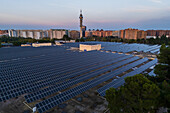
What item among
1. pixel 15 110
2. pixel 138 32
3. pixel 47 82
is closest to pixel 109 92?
pixel 47 82

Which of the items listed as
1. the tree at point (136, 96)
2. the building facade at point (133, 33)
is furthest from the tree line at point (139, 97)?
the building facade at point (133, 33)

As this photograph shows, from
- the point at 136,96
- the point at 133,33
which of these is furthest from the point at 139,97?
the point at 133,33

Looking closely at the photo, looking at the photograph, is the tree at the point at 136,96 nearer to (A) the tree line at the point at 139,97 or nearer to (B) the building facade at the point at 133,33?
(A) the tree line at the point at 139,97

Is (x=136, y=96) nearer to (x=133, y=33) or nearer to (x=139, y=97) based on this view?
(x=139, y=97)

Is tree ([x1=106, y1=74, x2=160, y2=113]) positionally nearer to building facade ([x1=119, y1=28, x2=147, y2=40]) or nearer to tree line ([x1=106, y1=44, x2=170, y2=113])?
tree line ([x1=106, y1=44, x2=170, y2=113])

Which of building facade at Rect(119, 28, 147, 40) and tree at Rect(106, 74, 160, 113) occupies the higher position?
building facade at Rect(119, 28, 147, 40)

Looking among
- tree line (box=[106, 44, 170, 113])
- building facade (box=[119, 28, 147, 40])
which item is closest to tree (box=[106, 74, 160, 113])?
tree line (box=[106, 44, 170, 113])

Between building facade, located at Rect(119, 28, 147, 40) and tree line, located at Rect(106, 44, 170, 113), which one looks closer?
tree line, located at Rect(106, 44, 170, 113)

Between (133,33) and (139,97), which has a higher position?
(133,33)
